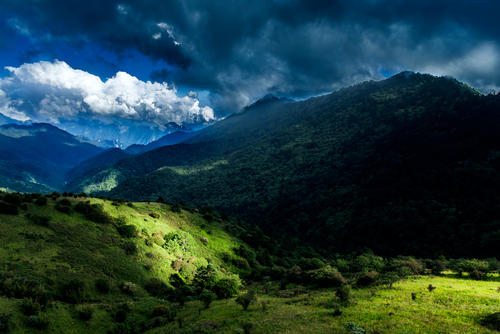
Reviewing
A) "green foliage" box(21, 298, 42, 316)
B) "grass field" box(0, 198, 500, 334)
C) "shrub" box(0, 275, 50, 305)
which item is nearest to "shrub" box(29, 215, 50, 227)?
"grass field" box(0, 198, 500, 334)

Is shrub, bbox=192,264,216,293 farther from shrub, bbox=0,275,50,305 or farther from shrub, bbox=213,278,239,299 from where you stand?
shrub, bbox=0,275,50,305

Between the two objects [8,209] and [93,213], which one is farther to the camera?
[93,213]

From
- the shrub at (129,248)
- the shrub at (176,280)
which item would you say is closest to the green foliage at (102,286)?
the shrub at (129,248)

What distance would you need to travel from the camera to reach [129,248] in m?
45.1

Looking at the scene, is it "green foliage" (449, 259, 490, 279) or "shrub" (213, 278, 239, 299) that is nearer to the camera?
"green foliage" (449, 259, 490, 279)

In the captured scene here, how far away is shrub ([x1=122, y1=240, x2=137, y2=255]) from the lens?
4455 centimetres

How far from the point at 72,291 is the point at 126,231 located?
19247 mm

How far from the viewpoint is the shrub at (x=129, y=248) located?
44.5 meters

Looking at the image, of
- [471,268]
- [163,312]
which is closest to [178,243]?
[163,312]

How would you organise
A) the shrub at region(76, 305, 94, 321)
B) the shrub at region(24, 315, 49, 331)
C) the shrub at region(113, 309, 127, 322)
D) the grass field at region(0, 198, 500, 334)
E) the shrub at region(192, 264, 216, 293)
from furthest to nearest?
the shrub at region(192, 264, 216, 293) < the shrub at region(113, 309, 127, 322) < the shrub at region(76, 305, 94, 321) < the shrub at region(24, 315, 49, 331) < the grass field at region(0, 198, 500, 334)

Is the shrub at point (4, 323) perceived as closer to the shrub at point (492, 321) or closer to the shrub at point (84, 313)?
the shrub at point (84, 313)

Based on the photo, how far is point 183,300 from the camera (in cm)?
3600

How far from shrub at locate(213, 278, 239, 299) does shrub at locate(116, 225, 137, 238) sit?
19.2m

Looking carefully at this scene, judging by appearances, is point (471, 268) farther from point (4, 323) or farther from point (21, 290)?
point (21, 290)
